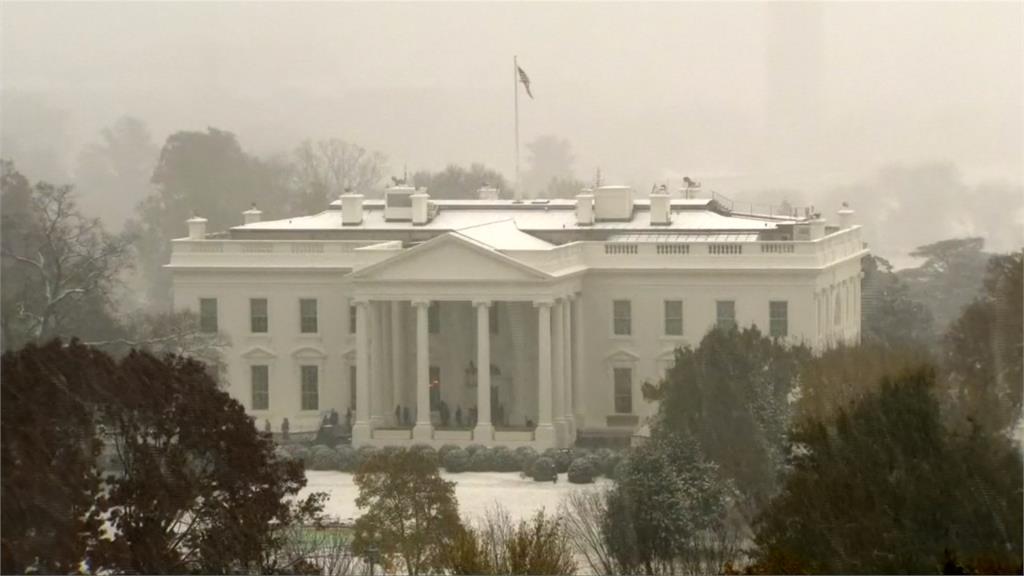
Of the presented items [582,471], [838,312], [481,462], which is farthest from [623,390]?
[838,312]

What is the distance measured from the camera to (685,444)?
10.1 m

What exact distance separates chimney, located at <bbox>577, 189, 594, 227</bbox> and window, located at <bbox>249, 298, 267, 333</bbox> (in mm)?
1089

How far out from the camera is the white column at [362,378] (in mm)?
10266

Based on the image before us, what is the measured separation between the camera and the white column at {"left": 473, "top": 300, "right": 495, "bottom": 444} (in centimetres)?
1034

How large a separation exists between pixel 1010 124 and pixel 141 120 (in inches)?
110

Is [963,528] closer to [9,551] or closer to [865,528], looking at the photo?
[865,528]

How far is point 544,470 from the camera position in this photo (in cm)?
1028

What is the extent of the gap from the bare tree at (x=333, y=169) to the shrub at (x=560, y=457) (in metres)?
1.08

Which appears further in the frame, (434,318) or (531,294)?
(434,318)

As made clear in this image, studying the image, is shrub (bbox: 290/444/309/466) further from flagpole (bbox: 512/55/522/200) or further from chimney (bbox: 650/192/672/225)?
chimney (bbox: 650/192/672/225)

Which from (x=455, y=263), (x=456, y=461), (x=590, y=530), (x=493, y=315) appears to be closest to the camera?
(x=590, y=530)

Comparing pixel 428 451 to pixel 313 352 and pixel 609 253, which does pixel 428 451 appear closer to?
pixel 313 352

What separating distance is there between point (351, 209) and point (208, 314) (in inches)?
→ 23.2

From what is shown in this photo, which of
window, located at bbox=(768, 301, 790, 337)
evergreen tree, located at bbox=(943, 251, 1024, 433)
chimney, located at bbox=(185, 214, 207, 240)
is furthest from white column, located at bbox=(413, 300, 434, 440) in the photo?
evergreen tree, located at bbox=(943, 251, 1024, 433)
